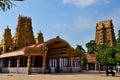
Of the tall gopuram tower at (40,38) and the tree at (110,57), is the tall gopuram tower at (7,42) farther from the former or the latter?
the tree at (110,57)

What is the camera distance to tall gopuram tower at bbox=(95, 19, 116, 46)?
108500mm

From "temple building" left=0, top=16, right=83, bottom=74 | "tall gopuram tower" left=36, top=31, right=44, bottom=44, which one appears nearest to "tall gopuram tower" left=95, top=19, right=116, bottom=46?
"temple building" left=0, top=16, right=83, bottom=74

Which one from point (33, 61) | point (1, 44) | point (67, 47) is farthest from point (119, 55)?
point (1, 44)

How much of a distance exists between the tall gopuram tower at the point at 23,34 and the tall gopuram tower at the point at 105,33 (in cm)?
5980

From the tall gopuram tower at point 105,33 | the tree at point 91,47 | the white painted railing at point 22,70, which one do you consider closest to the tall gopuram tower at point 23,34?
the white painted railing at point 22,70

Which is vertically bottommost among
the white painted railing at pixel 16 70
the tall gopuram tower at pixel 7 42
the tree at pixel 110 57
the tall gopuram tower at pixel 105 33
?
the white painted railing at pixel 16 70

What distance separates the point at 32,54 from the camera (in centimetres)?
3372

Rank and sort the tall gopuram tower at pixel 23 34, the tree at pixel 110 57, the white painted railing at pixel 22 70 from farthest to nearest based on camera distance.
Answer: the tall gopuram tower at pixel 23 34 → the tree at pixel 110 57 → the white painted railing at pixel 22 70

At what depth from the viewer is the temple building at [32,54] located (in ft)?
114

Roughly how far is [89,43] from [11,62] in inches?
2119

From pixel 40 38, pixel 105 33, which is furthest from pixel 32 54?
pixel 105 33

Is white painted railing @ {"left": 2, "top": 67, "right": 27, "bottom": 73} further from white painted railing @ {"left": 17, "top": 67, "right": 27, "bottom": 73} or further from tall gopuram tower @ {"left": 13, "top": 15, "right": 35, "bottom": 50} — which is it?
tall gopuram tower @ {"left": 13, "top": 15, "right": 35, "bottom": 50}

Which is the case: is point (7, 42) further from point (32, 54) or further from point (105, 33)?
point (105, 33)

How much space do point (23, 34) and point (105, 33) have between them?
66287 mm
